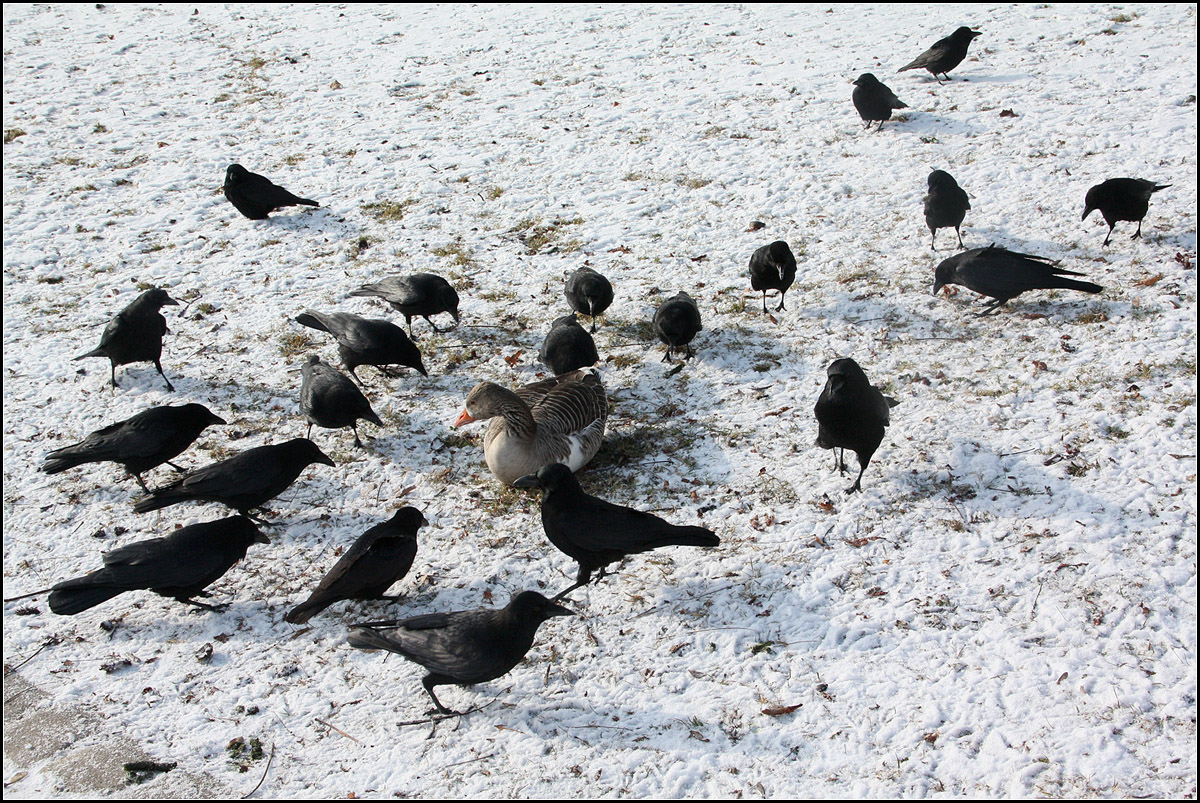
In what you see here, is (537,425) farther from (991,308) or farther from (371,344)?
(991,308)

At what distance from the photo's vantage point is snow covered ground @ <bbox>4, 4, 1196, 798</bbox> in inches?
178

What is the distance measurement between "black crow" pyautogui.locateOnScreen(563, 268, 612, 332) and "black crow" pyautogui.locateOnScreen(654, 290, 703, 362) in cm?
62

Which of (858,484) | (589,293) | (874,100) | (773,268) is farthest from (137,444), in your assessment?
(874,100)

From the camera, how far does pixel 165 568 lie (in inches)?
212

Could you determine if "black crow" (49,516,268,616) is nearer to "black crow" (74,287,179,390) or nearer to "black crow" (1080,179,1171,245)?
"black crow" (74,287,179,390)

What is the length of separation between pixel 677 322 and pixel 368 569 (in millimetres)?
3676

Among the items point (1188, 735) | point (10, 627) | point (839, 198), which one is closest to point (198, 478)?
point (10, 627)

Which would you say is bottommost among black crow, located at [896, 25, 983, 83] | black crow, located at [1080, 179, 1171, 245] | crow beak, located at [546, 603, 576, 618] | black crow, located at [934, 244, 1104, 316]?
crow beak, located at [546, 603, 576, 618]

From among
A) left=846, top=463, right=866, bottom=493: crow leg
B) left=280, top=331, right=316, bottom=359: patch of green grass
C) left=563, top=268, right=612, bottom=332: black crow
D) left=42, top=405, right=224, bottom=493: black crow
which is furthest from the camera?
left=280, top=331, right=316, bottom=359: patch of green grass

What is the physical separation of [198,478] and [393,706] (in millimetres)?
2530

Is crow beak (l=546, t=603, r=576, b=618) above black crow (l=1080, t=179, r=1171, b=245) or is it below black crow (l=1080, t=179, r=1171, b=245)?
below

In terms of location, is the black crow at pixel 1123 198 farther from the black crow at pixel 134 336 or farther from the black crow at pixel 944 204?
the black crow at pixel 134 336

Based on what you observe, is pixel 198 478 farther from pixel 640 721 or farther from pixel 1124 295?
pixel 1124 295

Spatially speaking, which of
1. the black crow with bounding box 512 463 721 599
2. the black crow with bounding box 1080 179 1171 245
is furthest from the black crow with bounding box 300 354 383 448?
the black crow with bounding box 1080 179 1171 245
